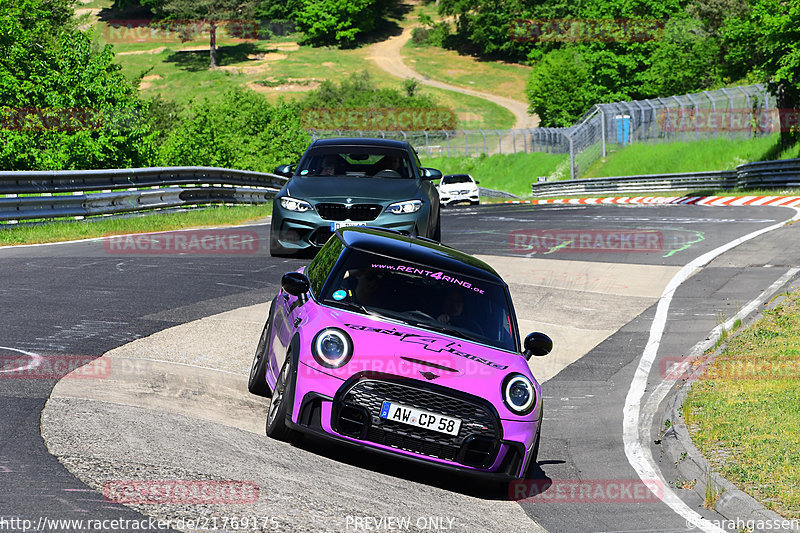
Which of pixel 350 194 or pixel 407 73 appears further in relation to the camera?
pixel 407 73

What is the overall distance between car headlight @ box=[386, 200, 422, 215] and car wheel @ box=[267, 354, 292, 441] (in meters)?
7.06

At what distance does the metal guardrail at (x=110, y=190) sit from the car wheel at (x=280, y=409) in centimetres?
1278

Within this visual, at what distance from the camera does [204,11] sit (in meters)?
124

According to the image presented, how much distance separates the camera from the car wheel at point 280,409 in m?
6.96

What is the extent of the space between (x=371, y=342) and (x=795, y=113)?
138ft

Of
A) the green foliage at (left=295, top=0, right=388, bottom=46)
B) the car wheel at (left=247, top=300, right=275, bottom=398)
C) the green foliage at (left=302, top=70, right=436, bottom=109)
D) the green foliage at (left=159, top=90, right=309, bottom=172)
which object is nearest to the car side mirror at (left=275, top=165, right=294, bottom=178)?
the car wheel at (left=247, top=300, right=275, bottom=398)

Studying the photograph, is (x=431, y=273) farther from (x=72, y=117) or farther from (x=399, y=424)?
(x=72, y=117)

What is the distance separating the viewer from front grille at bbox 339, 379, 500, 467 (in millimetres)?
6656

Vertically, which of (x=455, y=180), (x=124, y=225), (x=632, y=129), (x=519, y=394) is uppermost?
(x=519, y=394)

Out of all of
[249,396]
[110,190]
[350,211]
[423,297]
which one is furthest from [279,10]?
[423,297]

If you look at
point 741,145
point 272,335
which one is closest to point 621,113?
point 741,145

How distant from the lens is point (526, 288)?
15.2m

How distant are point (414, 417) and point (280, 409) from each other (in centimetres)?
98

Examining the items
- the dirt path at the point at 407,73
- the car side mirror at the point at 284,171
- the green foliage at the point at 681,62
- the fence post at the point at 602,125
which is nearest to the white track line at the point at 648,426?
the car side mirror at the point at 284,171
